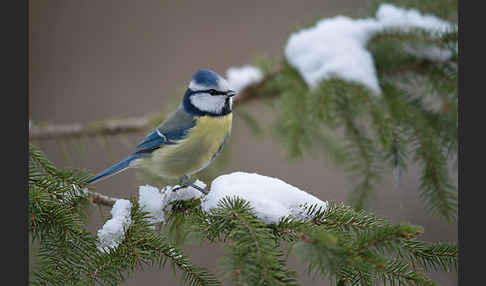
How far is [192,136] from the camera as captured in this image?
113 centimetres

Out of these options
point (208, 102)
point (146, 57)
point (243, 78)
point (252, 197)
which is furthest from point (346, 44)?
point (146, 57)

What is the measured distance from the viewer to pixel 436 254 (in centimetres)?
87

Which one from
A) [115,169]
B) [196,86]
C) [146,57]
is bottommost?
[115,169]

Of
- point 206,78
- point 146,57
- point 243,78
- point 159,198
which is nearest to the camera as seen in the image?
point 159,198

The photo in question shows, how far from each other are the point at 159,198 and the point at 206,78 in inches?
13.2

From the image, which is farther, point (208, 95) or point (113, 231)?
point (208, 95)

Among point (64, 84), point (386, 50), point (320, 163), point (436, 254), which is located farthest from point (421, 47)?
point (64, 84)

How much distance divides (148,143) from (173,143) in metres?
0.07

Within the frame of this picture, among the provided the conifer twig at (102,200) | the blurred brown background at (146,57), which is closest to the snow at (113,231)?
the conifer twig at (102,200)

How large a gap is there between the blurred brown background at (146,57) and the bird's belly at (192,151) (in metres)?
1.39

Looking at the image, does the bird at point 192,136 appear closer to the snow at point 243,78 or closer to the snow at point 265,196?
the snow at point 265,196

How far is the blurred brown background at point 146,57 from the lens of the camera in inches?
108

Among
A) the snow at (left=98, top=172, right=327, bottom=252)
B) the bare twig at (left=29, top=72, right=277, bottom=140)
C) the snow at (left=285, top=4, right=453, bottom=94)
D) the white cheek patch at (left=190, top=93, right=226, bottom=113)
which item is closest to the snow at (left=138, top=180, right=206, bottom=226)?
the snow at (left=98, top=172, right=327, bottom=252)

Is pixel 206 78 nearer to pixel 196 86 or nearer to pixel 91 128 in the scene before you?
pixel 196 86
